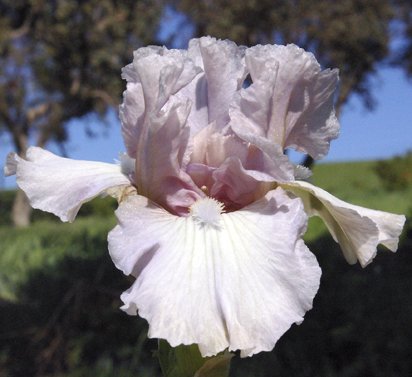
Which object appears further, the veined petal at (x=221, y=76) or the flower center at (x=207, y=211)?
the veined petal at (x=221, y=76)

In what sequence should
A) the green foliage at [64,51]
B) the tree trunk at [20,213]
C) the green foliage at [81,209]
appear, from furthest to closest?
the tree trunk at [20,213] < the green foliage at [81,209] < the green foliage at [64,51]

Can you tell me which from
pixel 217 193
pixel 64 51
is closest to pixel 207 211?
pixel 217 193

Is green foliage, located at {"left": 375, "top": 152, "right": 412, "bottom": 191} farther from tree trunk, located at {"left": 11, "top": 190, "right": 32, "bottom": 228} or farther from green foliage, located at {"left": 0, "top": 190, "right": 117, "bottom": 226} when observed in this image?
tree trunk, located at {"left": 11, "top": 190, "right": 32, "bottom": 228}

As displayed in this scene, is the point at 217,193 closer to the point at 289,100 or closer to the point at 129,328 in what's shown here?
the point at 289,100

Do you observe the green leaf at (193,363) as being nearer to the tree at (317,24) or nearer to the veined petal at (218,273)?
the veined petal at (218,273)

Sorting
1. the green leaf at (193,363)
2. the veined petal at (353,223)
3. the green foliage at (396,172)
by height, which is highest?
the veined petal at (353,223)

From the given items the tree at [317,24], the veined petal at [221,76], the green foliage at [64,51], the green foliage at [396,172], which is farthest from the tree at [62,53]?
the veined petal at [221,76]

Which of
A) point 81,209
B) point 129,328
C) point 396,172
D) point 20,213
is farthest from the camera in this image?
point 81,209
